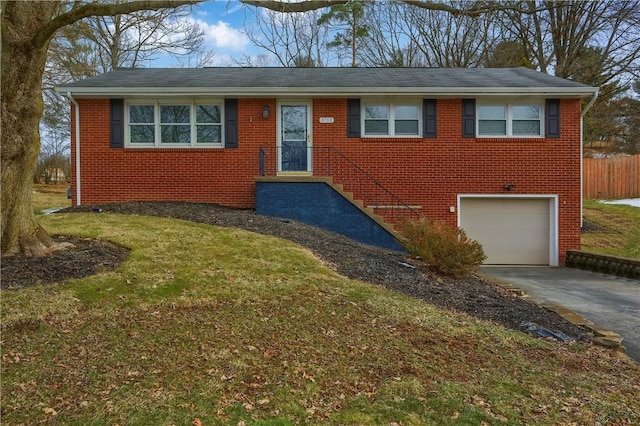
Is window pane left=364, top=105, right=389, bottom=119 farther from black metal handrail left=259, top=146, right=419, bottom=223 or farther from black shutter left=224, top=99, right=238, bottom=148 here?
black shutter left=224, top=99, right=238, bottom=148

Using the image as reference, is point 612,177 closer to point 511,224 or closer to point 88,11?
point 511,224

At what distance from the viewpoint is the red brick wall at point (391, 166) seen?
11.6m

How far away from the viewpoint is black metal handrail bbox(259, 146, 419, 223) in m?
11.6

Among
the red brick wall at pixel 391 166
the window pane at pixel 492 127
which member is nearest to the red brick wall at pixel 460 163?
the red brick wall at pixel 391 166

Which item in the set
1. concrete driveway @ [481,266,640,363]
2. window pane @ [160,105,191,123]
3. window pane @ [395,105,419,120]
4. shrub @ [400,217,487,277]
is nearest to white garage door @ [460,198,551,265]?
concrete driveway @ [481,266,640,363]

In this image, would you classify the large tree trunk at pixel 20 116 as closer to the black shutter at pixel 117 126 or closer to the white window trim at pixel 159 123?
the white window trim at pixel 159 123

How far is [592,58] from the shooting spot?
2200cm

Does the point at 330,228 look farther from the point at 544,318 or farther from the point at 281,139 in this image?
the point at 544,318

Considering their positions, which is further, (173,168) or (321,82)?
(321,82)

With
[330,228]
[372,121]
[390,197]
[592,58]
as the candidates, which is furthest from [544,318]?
[592,58]

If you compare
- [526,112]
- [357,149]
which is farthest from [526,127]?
[357,149]

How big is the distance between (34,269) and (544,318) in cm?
611

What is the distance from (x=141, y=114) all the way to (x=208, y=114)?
1.82 m

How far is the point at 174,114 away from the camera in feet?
38.6
